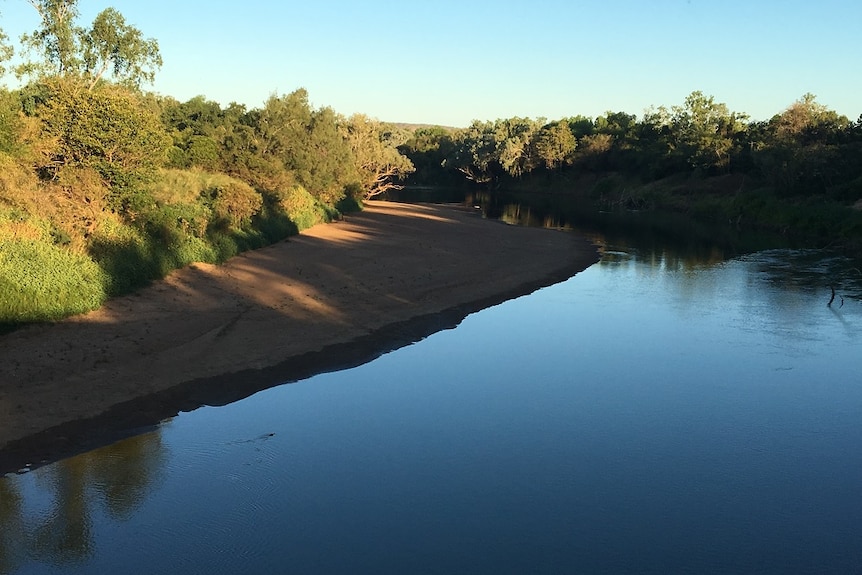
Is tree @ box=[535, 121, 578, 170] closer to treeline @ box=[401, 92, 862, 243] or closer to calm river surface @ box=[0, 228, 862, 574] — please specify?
treeline @ box=[401, 92, 862, 243]

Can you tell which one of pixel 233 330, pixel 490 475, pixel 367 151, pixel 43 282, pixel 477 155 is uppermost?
pixel 477 155

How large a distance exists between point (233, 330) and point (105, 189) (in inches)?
332

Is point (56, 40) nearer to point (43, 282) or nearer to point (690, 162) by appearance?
point (43, 282)

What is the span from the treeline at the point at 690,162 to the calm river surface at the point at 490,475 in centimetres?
3139

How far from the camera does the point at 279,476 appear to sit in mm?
10539

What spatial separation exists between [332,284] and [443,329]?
5.78 m

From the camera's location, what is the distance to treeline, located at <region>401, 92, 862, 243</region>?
49.9 m

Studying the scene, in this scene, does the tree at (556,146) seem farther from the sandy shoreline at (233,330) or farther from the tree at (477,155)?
the sandy shoreline at (233,330)

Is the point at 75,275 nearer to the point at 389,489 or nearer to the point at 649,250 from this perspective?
the point at 389,489

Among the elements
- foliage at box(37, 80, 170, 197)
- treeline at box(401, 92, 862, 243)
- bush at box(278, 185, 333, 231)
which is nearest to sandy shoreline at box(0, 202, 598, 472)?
foliage at box(37, 80, 170, 197)

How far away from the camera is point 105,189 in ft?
74.0

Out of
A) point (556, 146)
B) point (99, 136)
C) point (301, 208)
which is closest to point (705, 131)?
point (556, 146)

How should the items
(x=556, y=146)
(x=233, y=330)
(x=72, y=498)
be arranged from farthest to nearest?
(x=556, y=146), (x=233, y=330), (x=72, y=498)

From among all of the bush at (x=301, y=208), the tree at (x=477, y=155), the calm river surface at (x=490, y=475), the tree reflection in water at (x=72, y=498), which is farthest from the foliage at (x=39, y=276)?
the tree at (x=477, y=155)
